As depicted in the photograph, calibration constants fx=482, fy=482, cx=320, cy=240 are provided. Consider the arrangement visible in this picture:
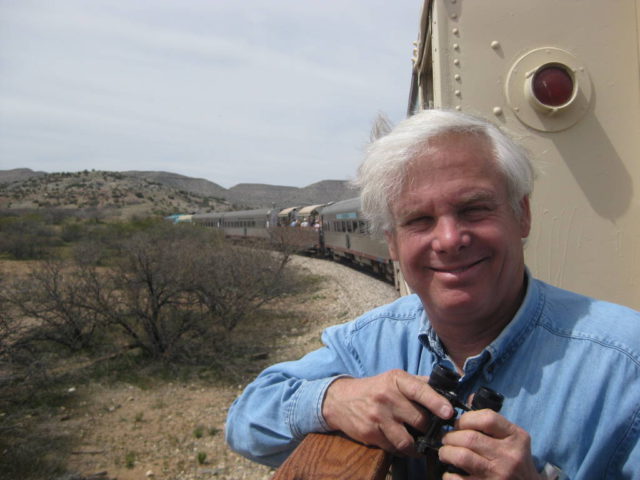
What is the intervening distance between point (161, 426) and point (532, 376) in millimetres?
6554

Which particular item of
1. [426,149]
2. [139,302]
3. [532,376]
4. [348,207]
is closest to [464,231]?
[426,149]

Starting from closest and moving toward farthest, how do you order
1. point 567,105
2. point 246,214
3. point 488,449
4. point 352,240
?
point 488,449, point 567,105, point 352,240, point 246,214

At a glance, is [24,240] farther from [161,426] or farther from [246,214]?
[161,426]

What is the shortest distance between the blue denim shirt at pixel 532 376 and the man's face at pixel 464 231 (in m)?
0.08

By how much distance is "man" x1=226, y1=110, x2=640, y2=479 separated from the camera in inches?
41.7

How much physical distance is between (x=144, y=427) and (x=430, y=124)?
6.62 m

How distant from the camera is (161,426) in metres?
6.69

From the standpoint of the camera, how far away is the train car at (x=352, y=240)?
15.1 metres

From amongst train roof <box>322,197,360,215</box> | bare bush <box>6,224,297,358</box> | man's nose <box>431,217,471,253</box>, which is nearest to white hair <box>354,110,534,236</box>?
man's nose <box>431,217,471,253</box>

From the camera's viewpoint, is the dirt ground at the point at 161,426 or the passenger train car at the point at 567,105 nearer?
the passenger train car at the point at 567,105

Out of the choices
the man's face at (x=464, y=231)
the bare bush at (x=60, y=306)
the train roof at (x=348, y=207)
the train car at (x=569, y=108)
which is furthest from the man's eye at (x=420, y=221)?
the train roof at (x=348, y=207)

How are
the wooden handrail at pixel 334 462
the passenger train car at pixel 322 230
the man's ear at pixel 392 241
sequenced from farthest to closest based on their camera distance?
the passenger train car at pixel 322 230, the man's ear at pixel 392 241, the wooden handrail at pixel 334 462

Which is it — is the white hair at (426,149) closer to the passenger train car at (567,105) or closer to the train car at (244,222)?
the passenger train car at (567,105)

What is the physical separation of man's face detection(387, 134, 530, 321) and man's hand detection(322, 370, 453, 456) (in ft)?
1.02
